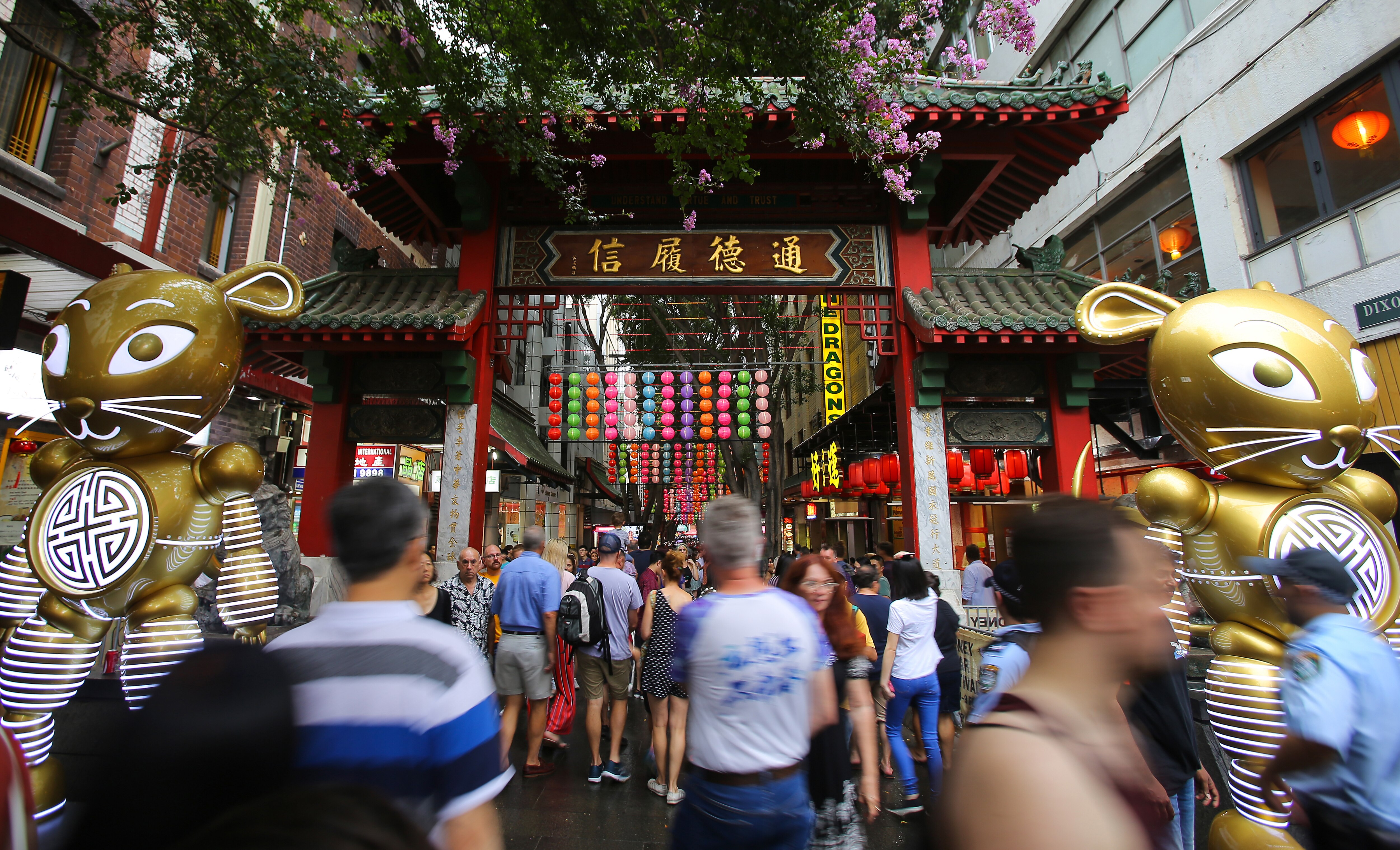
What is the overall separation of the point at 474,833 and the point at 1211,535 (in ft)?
12.6

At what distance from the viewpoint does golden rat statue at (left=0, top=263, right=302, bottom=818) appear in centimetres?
347

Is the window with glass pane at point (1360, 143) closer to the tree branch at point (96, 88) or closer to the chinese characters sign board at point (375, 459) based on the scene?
the tree branch at point (96, 88)

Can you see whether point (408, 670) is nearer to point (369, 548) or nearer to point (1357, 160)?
point (369, 548)

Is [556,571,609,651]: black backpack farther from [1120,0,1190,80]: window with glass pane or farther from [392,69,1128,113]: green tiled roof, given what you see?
[1120,0,1190,80]: window with glass pane

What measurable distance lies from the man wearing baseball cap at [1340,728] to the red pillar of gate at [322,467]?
317 inches

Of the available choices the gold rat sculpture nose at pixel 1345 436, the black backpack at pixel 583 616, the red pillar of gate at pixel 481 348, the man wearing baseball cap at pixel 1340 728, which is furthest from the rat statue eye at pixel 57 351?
the gold rat sculpture nose at pixel 1345 436

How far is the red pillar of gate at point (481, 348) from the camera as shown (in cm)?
746

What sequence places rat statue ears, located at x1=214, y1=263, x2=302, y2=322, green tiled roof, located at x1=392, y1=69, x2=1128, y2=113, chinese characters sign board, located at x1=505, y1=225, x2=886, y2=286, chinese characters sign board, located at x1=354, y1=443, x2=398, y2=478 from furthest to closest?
chinese characters sign board, located at x1=354, y1=443, x2=398, y2=478 → chinese characters sign board, located at x1=505, y1=225, x2=886, y2=286 → green tiled roof, located at x1=392, y1=69, x2=1128, y2=113 → rat statue ears, located at x1=214, y1=263, x2=302, y2=322

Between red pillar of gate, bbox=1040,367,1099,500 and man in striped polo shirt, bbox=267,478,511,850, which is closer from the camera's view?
man in striped polo shirt, bbox=267,478,511,850

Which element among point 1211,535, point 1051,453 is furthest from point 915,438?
point 1211,535

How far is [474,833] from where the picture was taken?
4.73 ft

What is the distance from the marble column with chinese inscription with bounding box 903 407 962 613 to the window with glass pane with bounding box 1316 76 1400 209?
5434 millimetres

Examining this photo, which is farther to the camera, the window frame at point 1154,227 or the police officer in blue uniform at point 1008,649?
the window frame at point 1154,227

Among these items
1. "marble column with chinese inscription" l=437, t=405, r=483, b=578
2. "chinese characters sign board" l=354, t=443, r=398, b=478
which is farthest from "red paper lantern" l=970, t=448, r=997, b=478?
"chinese characters sign board" l=354, t=443, r=398, b=478
